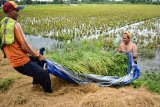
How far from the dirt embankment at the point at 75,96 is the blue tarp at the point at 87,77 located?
131mm

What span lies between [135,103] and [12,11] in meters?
2.20

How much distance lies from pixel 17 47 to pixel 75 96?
1165mm

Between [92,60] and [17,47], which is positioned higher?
[17,47]

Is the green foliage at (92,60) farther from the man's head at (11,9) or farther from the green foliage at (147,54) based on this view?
the green foliage at (147,54)

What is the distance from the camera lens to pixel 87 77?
5.22 metres

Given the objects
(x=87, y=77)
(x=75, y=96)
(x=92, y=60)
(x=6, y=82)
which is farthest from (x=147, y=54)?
(x=75, y=96)

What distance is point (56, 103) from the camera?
15.1 ft

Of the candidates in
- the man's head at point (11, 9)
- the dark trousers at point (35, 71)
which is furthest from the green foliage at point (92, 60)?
the man's head at point (11, 9)

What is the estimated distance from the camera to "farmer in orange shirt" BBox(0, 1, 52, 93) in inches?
175

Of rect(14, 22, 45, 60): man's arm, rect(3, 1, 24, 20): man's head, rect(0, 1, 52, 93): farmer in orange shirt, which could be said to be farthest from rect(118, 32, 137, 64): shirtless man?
rect(3, 1, 24, 20): man's head

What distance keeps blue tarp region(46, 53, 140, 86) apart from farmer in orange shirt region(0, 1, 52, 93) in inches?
10.9

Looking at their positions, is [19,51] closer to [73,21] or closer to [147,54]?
[147,54]

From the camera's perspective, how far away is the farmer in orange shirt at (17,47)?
14.6 feet

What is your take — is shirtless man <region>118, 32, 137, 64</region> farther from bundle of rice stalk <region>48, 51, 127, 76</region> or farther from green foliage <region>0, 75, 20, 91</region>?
green foliage <region>0, 75, 20, 91</region>
